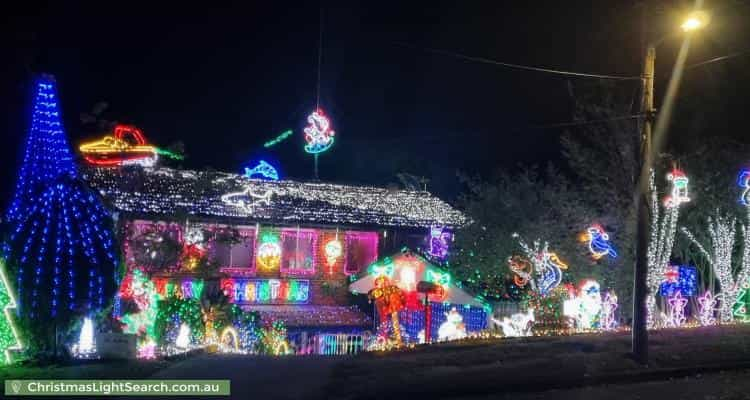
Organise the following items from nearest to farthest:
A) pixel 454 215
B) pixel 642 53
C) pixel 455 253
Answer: pixel 642 53, pixel 455 253, pixel 454 215

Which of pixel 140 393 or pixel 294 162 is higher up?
pixel 294 162

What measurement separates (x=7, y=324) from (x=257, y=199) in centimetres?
1163

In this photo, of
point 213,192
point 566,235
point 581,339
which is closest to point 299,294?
point 213,192

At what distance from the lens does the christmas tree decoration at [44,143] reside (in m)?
13.2

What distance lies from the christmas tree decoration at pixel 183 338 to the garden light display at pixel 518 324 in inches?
320

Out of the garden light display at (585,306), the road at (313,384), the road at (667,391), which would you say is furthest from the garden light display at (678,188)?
the road at (667,391)

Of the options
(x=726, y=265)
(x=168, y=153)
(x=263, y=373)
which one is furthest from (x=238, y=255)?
(x=726, y=265)

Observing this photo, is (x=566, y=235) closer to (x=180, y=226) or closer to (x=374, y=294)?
(x=374, y=294)

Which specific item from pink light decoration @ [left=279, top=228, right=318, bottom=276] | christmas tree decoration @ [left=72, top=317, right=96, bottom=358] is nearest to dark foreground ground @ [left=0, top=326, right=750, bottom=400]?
christmas tree decoration @ [left=72, top=317, right=96, bottom=358]

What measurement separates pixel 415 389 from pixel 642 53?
710 centimetres

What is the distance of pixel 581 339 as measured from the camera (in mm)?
14445


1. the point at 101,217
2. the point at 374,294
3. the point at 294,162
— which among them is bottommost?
the point at 374,294

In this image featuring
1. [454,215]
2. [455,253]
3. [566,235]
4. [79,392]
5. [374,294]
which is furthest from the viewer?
[454,215]

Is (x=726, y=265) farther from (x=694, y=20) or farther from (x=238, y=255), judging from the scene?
(x=238, y=255)
